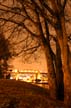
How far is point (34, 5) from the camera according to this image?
21.2m

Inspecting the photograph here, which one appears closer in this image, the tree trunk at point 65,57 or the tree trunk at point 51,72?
the tree trunk at point 65,57

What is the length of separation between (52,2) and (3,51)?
22.1 m

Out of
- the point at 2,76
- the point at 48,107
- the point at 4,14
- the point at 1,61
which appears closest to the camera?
the point at 48,107

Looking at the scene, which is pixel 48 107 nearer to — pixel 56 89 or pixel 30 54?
pixel 56 89

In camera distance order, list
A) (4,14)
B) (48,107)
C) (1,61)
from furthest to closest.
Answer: (1,61), (4,14), (48,107)

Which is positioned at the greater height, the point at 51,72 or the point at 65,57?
the point at 65,57

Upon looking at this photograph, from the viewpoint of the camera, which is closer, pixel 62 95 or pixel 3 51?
pixel 62 95

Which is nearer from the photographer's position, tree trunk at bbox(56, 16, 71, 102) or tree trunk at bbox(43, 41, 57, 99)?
tree trunk at bbox(56, 16, 71, 102)

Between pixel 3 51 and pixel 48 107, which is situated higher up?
pixel 3 51

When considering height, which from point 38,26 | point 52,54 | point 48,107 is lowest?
point 48,107

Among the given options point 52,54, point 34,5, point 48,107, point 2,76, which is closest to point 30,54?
point 52,54

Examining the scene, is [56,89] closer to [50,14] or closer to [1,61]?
[50,14]

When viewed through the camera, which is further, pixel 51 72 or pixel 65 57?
pixel 51 72

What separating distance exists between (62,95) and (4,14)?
5383mm
